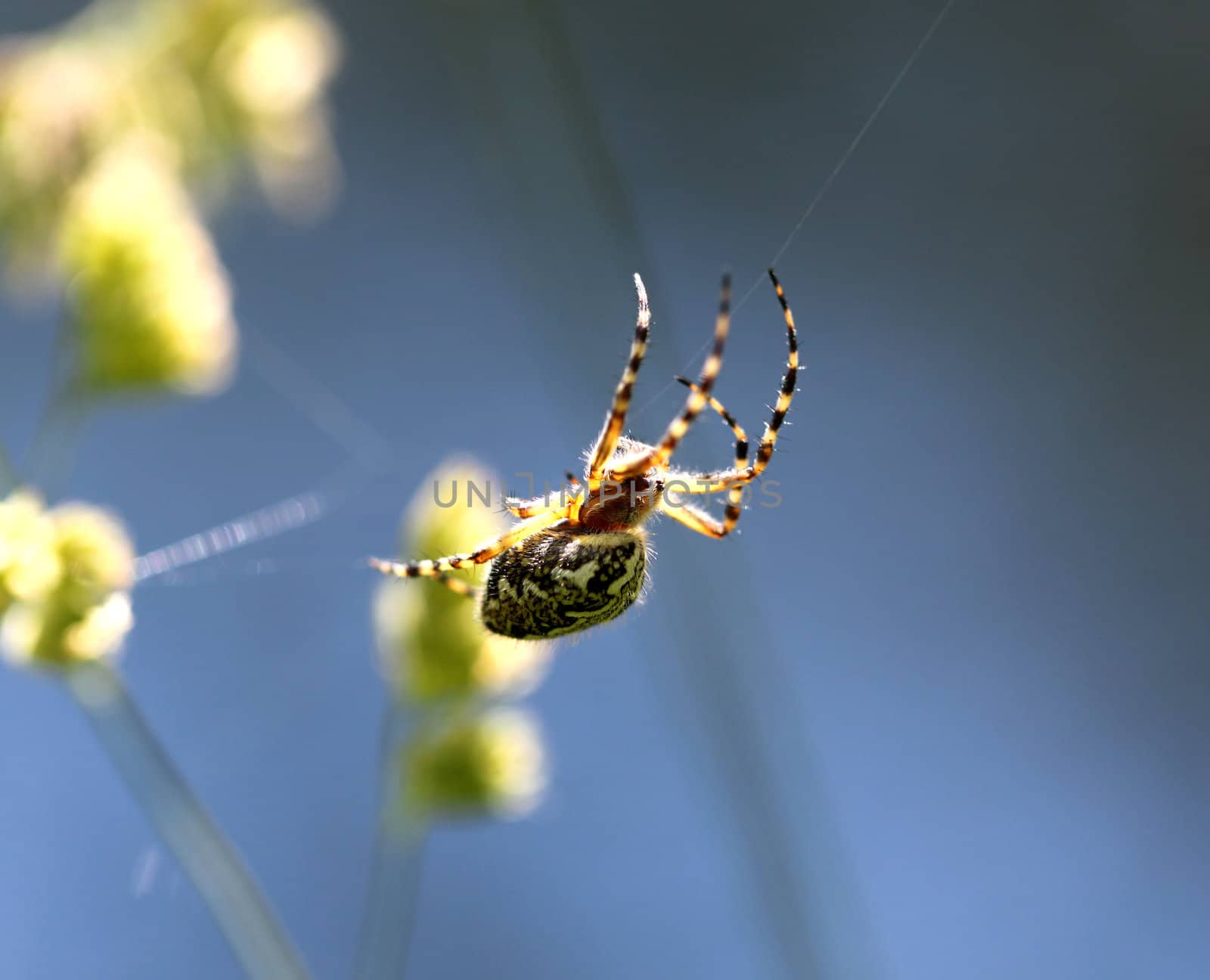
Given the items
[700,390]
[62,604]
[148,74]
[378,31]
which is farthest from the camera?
[378,31]

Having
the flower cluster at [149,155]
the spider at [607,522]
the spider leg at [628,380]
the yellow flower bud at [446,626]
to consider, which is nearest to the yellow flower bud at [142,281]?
the flower cluster at [149,155]

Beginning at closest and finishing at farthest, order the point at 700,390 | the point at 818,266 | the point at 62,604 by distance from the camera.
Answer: the point at 62,604 → the point at 700,390 → the point at 818,266

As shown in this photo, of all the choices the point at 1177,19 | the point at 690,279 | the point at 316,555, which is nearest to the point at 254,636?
the point at 316,555

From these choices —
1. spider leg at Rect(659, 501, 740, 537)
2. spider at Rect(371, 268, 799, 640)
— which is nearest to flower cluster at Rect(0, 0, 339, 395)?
spider at Rect(371, 268, 799, 640)

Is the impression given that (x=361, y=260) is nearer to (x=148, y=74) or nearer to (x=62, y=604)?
(x=148, y=74)

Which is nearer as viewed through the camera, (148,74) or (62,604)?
(62,604)

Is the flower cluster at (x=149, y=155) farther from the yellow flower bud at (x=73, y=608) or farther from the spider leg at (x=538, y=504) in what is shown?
the spider leg at (x=538, y=504)
